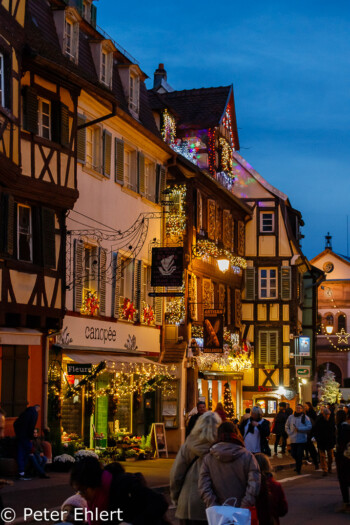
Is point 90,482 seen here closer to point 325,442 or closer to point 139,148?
point 325,442

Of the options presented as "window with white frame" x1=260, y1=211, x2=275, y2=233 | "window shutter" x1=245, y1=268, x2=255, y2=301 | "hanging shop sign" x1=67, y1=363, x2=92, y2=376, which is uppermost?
"window with white frame" x1=260, y1=211, x2=275, y2=233

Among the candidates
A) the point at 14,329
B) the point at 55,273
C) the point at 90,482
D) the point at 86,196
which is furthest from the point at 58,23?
the point at 90,482

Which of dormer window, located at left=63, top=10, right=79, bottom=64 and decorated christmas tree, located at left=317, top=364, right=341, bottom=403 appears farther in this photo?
decorated christmas tree, located at left=317, top=364, right=341, bottom=403

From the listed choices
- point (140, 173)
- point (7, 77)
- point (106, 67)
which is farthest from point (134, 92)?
point (7, 77)

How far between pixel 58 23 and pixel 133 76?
5905 millimetres

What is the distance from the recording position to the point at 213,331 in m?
35.0

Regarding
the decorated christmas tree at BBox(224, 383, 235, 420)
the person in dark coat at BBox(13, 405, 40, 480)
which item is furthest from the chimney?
the person in dark coat at BBox(13, 405, 40, 480)

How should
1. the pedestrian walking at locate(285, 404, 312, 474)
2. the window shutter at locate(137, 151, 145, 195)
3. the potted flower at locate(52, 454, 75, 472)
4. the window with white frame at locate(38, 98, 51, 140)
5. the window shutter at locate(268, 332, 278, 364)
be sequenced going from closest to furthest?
the potted flower at locate(52, 454, 75, 472), the window with white frame at locate(38, 98, 51, 140), the pedestrian walking at locate(285, 404, 312, 474), the window shutter at locate(137, 151, 145, 195), the window shutter at locate(268, 332, 278, 364)

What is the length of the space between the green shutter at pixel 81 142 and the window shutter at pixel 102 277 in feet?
8.55

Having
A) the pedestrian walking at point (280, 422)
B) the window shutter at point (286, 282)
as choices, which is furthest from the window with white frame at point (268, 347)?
the pedestrian walking at point (280, 422)

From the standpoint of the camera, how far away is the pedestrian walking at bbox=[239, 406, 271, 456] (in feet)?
75.5

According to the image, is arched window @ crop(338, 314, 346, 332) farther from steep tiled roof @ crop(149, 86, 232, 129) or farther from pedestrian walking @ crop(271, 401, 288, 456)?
pedestrian walking @ crop(271, 401, 288, 456)

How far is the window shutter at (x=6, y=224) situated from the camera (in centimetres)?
2172

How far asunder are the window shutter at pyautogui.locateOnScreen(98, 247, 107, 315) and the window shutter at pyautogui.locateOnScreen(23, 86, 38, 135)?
5.11 m
